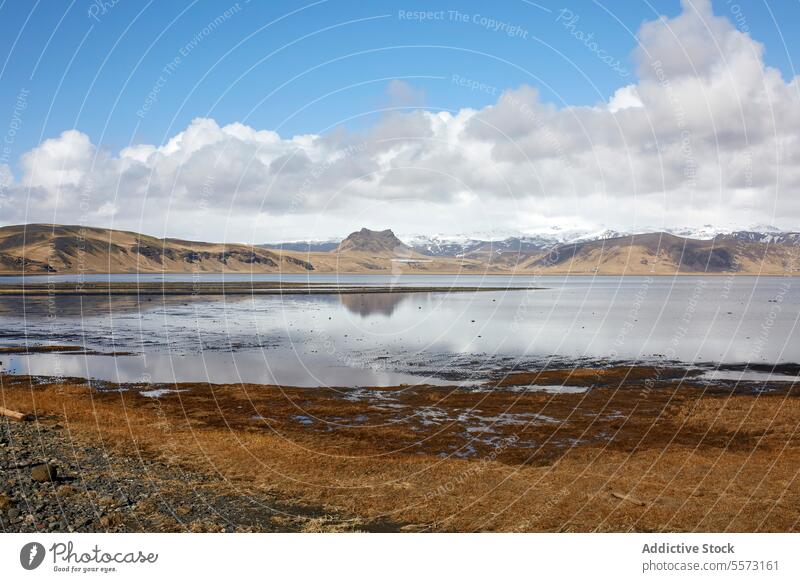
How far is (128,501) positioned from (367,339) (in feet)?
158

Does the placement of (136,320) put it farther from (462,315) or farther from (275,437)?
(275,437)

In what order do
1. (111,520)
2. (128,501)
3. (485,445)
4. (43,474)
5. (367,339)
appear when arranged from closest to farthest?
1. (111,520)
2. (128,501)
3. (43,474)
4. (485,445)
5. (367,339)

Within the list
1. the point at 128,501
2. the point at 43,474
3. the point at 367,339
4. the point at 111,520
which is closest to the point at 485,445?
the point at 128,501

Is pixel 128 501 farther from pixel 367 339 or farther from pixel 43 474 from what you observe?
pixel 367 339

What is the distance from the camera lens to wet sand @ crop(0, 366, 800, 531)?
59.1 ft

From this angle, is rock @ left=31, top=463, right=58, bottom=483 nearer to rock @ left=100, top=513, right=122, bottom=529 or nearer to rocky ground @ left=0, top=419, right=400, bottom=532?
rocky ground @ left=0, top=419, right=400, bottom=532

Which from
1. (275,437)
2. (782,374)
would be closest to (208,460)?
(275,437)

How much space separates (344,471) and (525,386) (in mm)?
21714

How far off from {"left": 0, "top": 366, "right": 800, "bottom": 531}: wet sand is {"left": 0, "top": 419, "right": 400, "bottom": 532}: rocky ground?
2.52ft

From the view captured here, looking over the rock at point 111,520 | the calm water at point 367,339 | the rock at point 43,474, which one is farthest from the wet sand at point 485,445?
the calm water at point 367,339

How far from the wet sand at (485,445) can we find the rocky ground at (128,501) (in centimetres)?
77

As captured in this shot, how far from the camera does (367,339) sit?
216 feet

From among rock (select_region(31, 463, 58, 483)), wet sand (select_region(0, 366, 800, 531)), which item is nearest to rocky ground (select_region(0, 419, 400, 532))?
rock (select_region(31, 463, 58, 483))

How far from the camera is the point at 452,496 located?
19172 millimetres
